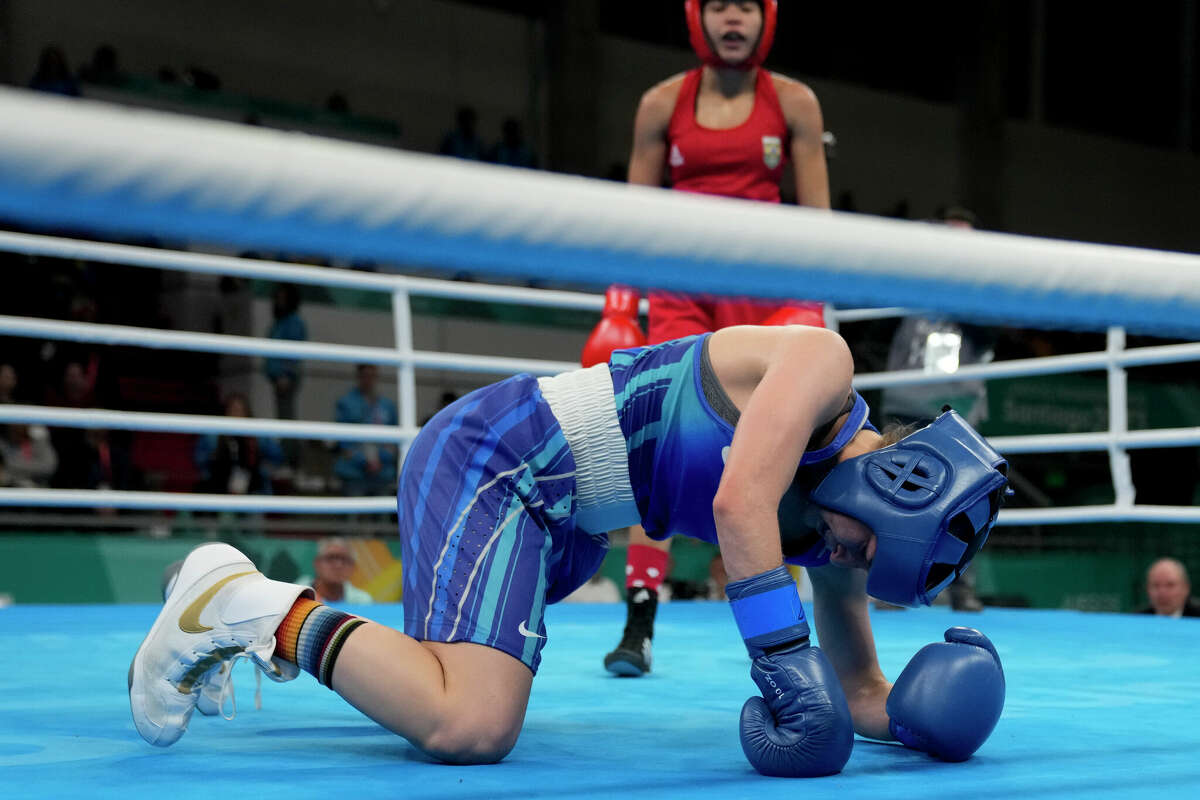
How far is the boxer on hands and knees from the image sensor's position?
134 centimetres

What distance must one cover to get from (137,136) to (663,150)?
2.00 metres

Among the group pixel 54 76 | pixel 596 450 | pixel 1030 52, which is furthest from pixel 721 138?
pixel 1030 52

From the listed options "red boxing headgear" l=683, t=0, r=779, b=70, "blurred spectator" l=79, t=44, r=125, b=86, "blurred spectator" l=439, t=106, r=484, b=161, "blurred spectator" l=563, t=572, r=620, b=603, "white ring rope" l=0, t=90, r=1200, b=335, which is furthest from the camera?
"blurred spectator" l=439, t=106, r=484, b=161

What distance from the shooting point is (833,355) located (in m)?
1.41

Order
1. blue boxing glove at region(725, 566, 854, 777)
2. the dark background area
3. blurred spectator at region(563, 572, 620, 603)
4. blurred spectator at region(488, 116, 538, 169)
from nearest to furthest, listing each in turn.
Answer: blue boxing glove at region(725, 566, 854, 777) → blurred spectator at region(563, 572, 620, 603) → blurred spectator at region(488, 116, 538, 169) → the dark background area

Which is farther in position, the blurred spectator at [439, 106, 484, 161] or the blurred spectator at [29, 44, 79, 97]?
the blurred spectator at [439, 106, 484, 161]

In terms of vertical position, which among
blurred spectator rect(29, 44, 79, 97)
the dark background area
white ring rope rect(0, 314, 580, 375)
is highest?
the dark background area

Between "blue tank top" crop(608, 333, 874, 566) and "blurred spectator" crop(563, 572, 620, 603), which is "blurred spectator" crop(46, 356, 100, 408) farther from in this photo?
"blue tank top" crop(608, 333, 874, 566)

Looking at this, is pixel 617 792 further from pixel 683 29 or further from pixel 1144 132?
pixel 1144 132

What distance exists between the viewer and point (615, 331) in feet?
7.89

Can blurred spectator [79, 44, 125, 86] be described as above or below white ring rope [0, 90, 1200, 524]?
above

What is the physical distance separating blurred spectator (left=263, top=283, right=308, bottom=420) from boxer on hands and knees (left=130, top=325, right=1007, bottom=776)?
5.09 metres

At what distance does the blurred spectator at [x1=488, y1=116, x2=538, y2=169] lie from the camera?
9133 mm

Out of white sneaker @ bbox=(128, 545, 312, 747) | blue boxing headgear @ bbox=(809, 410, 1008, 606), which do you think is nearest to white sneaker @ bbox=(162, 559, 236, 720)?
white sneaker @ bbox=(128, 545, 312, 747)
